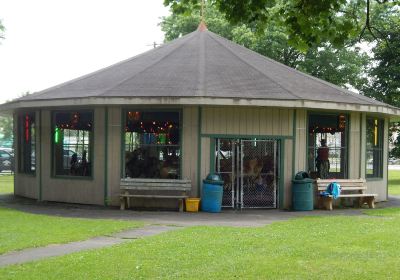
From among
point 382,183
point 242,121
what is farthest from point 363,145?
point 242,121

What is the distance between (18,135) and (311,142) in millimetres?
9785

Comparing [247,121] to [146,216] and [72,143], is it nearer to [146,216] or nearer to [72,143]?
[146,216]

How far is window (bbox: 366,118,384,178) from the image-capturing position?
19.8 m

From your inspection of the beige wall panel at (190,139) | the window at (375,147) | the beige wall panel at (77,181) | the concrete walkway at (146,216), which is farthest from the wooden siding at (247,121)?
the window at (375,147)

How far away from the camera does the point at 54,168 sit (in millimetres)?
18109

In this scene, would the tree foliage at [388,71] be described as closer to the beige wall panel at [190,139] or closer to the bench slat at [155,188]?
the beige wall panel at [190,139]

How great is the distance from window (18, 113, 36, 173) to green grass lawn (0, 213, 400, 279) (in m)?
9.37

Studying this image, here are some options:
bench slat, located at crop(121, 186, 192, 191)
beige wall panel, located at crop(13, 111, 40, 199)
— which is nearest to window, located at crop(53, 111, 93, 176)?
beige wall panel, located at crop(13, 111, 40, 199)

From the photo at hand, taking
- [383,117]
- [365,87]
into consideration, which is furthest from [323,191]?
[365,87]

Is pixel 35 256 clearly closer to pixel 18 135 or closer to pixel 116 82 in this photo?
pixel 116 82

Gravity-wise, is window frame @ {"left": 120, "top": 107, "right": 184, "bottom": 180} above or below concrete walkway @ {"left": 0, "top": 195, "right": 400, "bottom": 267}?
above

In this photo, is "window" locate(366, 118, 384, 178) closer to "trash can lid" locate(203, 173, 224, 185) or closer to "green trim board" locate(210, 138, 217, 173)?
"green trim board" locate(210, 138, 217, 173)

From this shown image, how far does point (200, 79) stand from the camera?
1725 centimetres

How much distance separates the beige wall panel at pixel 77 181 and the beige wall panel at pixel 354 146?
24.3 ft
